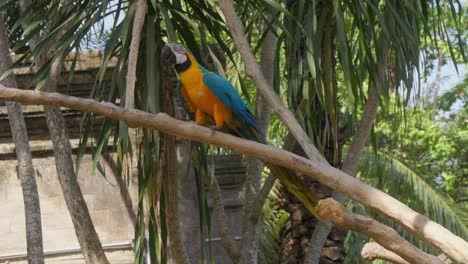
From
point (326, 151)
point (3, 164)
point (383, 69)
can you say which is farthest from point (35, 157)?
point (383, 69)

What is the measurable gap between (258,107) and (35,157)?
4.94 feet

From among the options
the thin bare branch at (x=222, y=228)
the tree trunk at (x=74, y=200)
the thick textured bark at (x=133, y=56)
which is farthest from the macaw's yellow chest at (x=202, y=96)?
the thin bare branch at (x=222, y=228)

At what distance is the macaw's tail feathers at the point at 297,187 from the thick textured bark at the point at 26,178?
1682 mm

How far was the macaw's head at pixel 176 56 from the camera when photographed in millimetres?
3492

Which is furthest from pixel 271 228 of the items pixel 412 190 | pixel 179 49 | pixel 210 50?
pixel 179 49

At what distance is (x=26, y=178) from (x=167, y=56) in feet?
4.46

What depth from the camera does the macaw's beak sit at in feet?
11.4

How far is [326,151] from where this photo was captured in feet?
17.2

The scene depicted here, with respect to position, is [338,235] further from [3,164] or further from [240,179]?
[3,164]

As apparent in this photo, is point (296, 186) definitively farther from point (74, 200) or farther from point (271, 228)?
point (271, 228)

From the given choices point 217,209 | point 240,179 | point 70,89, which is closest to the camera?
point 217,209

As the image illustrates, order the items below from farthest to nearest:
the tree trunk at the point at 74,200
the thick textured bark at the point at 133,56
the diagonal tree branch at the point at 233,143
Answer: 1. the tree trunk at the point at 74,200
2. the thick textured bark at the point at 133,56
3. the diagonal tree branch at the point at 233,143

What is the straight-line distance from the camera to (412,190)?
810cm

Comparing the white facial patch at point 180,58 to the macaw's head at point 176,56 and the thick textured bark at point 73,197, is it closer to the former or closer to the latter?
the macaw's head at point 176,56
